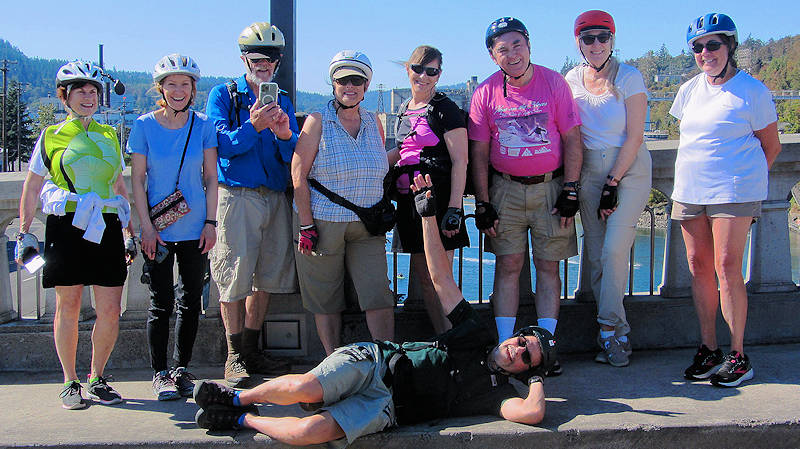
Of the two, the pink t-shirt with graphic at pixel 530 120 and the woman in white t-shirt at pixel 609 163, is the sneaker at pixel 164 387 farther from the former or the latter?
the woman in white t-shirt at pixel 609 163

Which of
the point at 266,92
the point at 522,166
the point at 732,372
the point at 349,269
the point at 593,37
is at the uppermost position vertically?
the point at 593,37

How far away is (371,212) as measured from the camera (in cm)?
446

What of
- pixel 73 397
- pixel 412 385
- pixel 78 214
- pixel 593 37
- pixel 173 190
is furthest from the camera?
pixel 593 37

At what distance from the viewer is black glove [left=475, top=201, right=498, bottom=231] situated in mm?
4586

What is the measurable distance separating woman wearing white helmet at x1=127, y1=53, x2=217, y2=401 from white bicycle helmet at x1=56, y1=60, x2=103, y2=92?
1.06 feet

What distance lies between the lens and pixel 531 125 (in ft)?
14.8

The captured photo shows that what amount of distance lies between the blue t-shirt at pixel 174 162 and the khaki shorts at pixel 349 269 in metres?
0.72

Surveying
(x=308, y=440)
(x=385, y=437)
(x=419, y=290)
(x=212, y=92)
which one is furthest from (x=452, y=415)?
(x=212, y=92)

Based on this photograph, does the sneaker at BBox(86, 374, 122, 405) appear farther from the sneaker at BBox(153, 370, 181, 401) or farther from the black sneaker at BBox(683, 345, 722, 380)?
the black sneaker at BBox(683, 345, 722, 380)

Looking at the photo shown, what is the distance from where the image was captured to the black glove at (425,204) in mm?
4098

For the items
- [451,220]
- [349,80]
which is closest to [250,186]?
[349,80]

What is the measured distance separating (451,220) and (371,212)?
51 centimetres

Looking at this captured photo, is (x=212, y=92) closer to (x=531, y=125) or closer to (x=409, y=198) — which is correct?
(x=409, y=198)

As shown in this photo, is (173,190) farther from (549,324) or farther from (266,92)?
(549,324)
